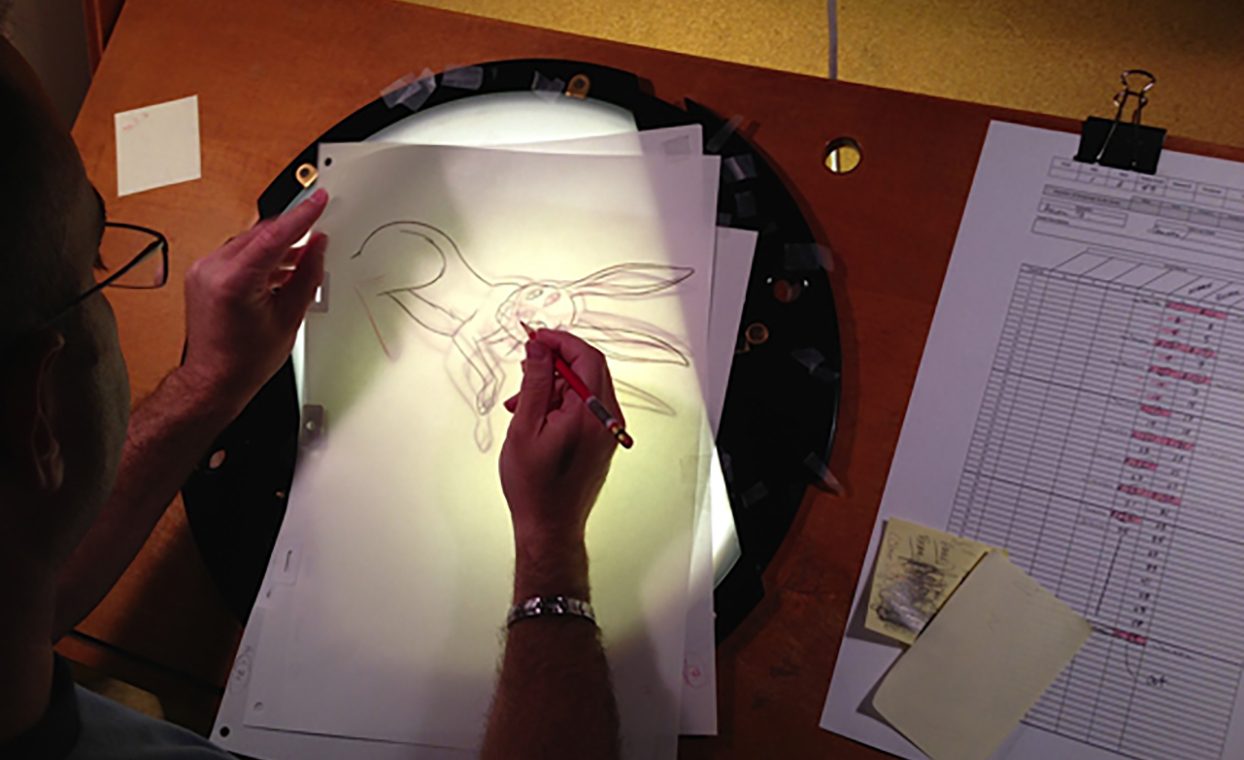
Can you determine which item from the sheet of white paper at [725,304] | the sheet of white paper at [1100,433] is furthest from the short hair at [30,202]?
the sheet of white paper at [1100,433]

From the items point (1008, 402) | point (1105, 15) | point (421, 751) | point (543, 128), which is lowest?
point (421, 751)

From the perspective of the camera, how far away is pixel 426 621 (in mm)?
708

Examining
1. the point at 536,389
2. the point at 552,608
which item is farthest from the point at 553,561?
the point at 536,389

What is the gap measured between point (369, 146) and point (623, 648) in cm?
53

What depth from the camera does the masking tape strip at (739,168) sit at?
2.51 ft

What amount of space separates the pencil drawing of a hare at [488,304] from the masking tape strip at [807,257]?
0.31 ft

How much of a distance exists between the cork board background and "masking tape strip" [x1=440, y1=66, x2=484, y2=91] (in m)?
0.44

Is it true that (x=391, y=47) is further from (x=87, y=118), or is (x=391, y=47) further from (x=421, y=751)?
(x=421, y=751)

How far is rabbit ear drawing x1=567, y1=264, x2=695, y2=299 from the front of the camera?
0.75 metres

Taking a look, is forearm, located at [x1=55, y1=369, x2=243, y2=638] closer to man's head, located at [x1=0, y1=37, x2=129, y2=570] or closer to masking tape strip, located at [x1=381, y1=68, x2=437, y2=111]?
man's head, located at [x1=0, y1=37, x2=129, y2=570]

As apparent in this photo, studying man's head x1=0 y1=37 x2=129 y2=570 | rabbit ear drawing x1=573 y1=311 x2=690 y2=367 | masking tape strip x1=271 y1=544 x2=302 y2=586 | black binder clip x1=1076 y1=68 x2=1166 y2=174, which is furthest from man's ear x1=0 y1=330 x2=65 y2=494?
black binder clip x1=1076 y1=68 x2=1166 y2=174

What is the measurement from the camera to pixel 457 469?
74 cm

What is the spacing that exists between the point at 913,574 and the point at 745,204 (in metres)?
0.35

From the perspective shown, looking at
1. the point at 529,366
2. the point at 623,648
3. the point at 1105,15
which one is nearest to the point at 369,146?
the point at 529,366
